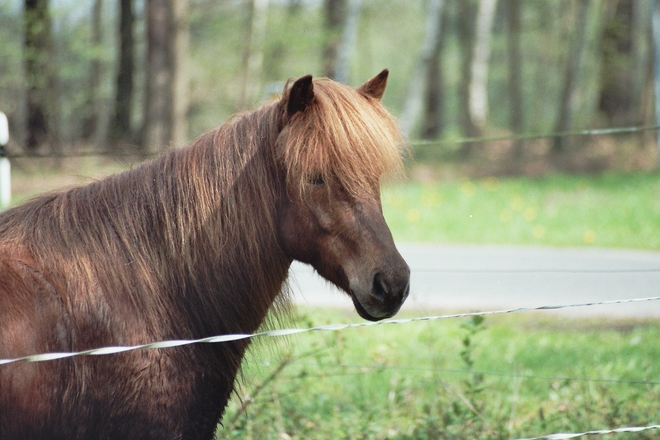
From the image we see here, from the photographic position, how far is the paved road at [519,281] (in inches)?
296

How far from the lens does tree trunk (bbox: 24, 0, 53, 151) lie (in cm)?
1174

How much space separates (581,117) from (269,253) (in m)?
26.4

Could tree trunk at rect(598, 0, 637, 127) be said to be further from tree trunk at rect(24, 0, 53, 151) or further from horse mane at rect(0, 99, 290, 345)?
horse mane at rect(0, 99, 290, 345)

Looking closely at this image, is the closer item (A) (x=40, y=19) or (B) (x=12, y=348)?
(B) (x=12, y=348)

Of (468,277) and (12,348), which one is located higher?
(12,348)

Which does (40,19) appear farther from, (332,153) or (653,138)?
(653,138)

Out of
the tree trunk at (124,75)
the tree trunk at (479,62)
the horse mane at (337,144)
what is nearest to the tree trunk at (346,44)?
the tree trunk at (479,62)

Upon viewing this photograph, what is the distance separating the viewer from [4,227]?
2.79m

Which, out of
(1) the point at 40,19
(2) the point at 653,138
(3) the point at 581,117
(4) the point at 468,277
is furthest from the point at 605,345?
(3) the point at 581,117

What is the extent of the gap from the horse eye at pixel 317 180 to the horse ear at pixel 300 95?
282 mm

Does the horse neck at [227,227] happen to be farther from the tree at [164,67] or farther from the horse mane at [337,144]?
the tree at [164,67]

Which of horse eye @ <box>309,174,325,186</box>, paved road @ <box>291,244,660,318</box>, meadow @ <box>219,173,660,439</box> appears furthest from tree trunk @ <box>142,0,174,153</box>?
horse eye @ <box>309,174,325,186</box>

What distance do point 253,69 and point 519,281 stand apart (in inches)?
638

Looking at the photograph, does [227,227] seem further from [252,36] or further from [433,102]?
[433,102]
